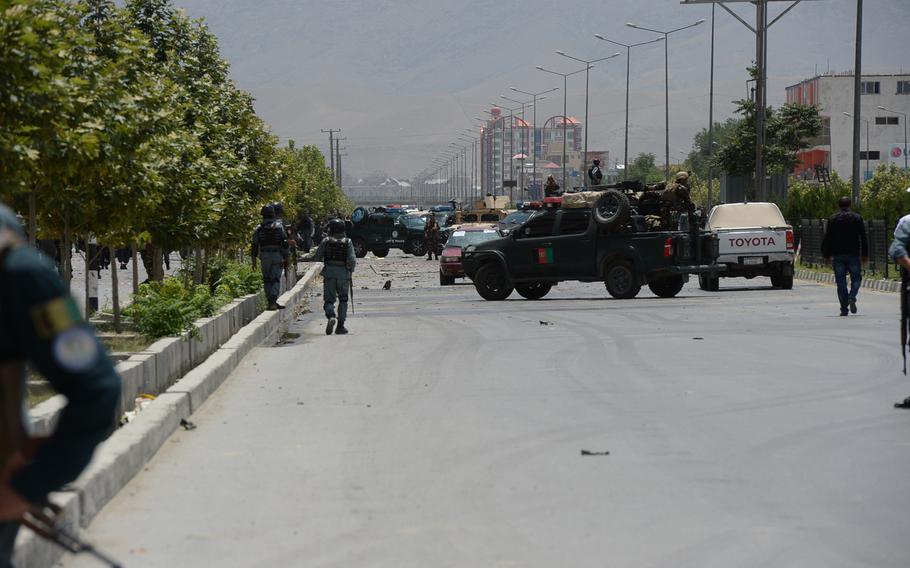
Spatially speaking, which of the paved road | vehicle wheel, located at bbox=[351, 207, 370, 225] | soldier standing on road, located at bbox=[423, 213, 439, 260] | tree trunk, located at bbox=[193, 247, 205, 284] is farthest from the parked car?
vehicle wheel, located at bbox=[351, 207, 370, 225]

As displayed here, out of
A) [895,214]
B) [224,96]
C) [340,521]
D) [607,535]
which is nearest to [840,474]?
[607,535]

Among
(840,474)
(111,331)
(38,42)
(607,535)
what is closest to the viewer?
(607,535)

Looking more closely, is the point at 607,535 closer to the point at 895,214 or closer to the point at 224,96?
the point at 224,96

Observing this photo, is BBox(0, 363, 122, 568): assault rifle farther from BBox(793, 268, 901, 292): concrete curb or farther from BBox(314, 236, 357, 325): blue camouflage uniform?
BBox(793, 268, 901, 292): concrete curb

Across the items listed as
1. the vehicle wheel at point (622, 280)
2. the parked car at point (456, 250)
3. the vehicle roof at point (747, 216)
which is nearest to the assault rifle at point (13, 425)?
the vehicle wheel at point (622, 280)

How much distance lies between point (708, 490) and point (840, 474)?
1058 millimetres

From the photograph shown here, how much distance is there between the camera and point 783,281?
33906 mm

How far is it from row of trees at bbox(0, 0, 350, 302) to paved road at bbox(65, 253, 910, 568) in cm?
240

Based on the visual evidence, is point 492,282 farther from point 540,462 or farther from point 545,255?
point 540,462

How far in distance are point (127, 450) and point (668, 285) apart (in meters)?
23.5

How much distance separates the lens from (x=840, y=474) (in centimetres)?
954

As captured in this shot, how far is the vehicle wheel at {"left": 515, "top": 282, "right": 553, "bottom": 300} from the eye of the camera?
1300 inches

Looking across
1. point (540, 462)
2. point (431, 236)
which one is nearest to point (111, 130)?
point (540, 462)

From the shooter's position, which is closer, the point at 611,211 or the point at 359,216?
the point at 611,211
